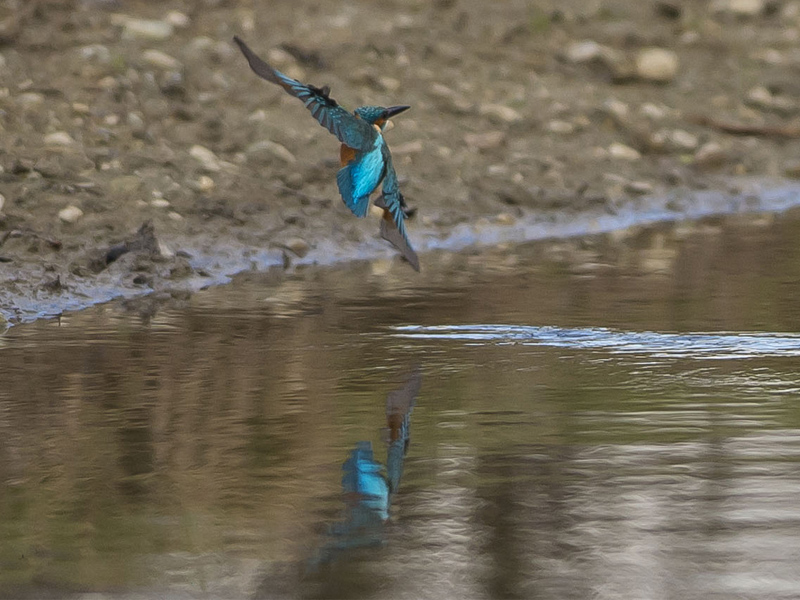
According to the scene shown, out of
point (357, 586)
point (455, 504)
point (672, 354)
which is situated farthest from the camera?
point (672, 354)

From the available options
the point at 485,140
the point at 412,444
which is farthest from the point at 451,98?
the point at 412,444

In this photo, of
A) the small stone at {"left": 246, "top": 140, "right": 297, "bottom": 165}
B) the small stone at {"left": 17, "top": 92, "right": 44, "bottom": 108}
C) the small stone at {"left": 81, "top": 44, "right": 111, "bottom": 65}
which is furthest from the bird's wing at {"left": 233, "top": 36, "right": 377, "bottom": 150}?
the small stone at {"left": 81, "top": 44, "right": 111, "bottom": 65}

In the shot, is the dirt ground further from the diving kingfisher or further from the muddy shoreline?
the diving kingfisher

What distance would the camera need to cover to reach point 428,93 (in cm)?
825

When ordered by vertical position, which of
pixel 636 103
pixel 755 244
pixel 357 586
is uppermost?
pixel 636 103

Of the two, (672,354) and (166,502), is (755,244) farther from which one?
(166,502)

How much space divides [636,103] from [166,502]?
21.3 feet

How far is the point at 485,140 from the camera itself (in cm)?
787

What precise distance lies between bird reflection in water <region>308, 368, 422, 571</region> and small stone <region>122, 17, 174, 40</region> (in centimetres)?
453

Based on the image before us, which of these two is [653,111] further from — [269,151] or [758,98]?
[269,151]

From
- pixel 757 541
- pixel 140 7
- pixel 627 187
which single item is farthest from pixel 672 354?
pixel 140 7

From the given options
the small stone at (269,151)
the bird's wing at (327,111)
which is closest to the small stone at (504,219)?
the small stone at (269,151)

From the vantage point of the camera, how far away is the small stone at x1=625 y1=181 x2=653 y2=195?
7.87m

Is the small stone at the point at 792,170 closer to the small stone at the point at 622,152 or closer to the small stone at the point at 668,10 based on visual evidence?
the small stone at the point at 622,152
